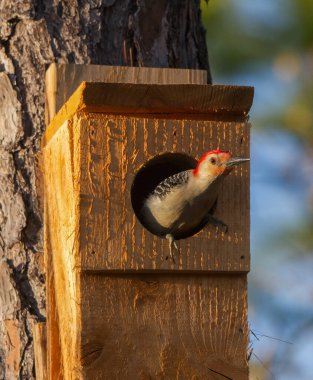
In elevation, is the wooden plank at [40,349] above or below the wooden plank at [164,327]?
below

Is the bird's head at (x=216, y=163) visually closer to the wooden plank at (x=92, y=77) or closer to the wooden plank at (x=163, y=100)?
the wooden plank at (x=163, y=100)

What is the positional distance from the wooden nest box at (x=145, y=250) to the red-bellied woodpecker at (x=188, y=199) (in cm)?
7

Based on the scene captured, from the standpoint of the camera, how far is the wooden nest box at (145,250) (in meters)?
3.37

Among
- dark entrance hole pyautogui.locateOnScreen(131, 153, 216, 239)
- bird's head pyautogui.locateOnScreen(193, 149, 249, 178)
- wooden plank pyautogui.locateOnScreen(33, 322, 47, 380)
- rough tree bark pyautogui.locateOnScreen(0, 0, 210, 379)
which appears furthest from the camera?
rough tree bark pyautogui.locateOnScreen(0, 0, 210, 379)

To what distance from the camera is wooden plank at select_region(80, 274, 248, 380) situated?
3359mm

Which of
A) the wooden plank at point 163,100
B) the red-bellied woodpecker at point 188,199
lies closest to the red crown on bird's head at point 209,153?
the red-bellied woodpecker at point 188,199

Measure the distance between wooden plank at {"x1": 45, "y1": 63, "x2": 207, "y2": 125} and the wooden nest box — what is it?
62 cm

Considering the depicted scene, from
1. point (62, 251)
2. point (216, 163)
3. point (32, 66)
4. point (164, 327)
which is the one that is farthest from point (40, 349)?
point (32, 66)

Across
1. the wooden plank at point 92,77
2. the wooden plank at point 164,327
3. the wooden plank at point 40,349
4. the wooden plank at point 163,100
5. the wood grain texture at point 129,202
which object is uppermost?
the wooden plank at point 92,77

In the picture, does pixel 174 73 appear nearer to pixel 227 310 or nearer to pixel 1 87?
pixel 1 87

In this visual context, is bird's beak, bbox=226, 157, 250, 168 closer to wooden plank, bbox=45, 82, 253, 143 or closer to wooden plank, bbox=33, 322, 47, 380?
wooden plank, bbox=45, 82, 253, 143

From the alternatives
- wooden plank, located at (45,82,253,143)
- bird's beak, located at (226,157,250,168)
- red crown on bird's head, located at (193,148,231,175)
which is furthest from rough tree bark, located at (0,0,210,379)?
bird's beak, located at (226,157,250,168)

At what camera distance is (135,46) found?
4551 millimetres

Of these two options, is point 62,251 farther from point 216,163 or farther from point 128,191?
point 216,163
